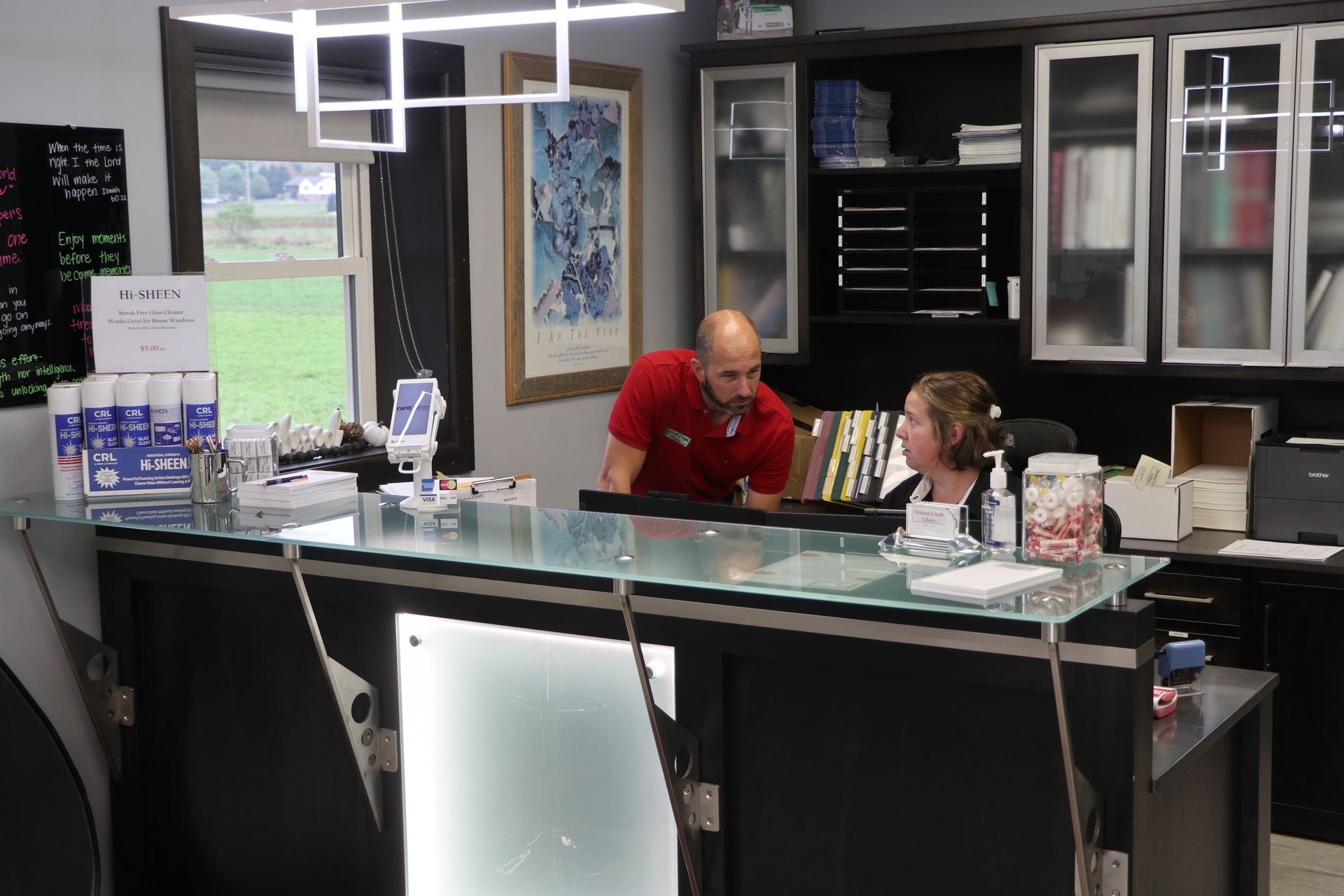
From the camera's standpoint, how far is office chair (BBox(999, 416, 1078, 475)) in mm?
3877

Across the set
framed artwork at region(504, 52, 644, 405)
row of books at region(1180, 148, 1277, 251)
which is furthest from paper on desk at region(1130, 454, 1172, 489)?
framed artwork at region(504, 52, 644, 405)

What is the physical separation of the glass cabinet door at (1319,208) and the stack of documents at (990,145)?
878 mm

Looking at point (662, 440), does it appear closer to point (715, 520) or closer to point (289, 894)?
point (715, 520)

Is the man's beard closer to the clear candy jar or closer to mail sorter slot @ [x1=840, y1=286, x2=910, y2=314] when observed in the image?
mail sorter slot @ [x1=840, y1=286, x2=910, y2=314]

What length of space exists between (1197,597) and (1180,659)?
61.6 inches

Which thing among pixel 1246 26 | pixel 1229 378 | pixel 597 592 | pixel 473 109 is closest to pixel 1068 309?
pixel 1229 378

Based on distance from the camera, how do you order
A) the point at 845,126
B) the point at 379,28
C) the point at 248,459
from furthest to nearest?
the point at 845,126, the point at 248,459, the point at 379,28

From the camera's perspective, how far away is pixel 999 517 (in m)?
2.21

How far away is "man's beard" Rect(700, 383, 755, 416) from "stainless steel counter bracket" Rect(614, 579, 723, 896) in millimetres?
1481

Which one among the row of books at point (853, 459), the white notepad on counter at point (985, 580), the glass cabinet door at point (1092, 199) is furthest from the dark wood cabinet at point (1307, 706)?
the white notepad on counter at point (985, 580)

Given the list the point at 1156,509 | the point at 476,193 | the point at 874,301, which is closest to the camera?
the point at 1156,509

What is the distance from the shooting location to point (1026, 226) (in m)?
4.43

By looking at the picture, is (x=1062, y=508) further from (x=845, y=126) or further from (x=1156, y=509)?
(x=845, y=126)

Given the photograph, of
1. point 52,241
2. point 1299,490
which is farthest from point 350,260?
point 1299,490
